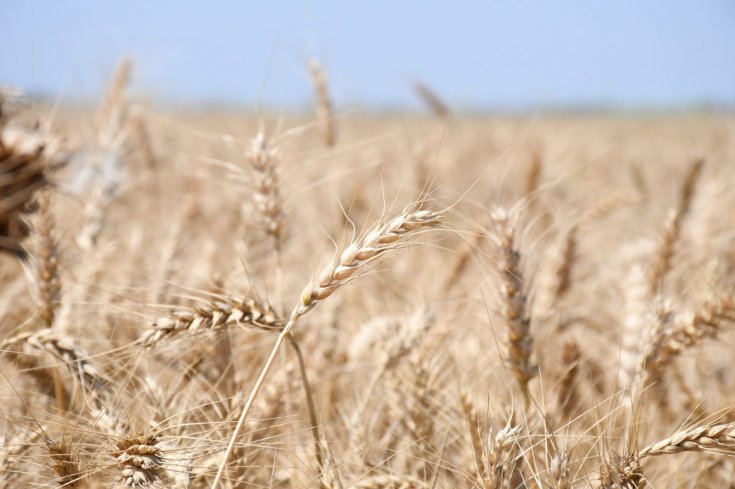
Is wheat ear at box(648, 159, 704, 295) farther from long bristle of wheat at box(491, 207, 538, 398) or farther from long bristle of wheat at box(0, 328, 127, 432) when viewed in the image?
long bristle of wheat at box(0, 328, 127, 432)

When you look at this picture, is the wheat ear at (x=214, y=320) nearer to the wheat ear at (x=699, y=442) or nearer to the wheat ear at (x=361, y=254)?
the wheat ear at (x=361, y=254)

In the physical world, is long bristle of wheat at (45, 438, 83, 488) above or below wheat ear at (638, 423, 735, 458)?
below

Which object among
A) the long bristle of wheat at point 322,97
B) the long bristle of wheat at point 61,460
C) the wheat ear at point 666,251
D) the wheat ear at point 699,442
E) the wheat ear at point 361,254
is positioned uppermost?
the long bristle of wheat at point 322,97

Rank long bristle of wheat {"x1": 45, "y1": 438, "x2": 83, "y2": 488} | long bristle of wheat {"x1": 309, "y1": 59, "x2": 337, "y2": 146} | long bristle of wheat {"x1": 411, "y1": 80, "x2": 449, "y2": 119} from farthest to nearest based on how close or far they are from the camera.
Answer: long bristle of wheat {"x1": 411, "y1": 80, "x2": 449, "y2": 119}, long bristle of wheat {"x1": 309, "y1": 59, "x2": 337, "y2": 146}, long bristle of wheat {"x1": 45, "y1": 438, "x2": 83, "y2": 488}

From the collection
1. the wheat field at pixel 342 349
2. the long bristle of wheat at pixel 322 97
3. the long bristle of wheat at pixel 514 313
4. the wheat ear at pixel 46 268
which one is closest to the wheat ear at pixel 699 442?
the wheat field at pixel 342 349

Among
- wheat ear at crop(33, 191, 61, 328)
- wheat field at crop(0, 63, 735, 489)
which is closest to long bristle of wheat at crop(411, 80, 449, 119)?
wheat field at crop(0, 63, 735, 489)

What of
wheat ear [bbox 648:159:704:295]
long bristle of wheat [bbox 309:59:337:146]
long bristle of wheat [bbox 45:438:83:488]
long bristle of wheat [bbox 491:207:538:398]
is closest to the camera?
long bristle of wheat [bbox 45:438:83:488]

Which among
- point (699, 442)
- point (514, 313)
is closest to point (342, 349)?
point (514, 313)

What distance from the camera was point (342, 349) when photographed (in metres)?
2.34

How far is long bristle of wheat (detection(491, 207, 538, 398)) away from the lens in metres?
1.46

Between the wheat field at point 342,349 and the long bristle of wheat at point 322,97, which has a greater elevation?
the long bristle of wheat at point 322,97

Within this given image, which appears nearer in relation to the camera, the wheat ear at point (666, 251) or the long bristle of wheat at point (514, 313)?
the long bristle of wheat at point (514, 313)

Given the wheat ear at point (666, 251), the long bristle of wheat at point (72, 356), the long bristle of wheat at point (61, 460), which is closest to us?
the long bristle of wheat at point (61, 460)

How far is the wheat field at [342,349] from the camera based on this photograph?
1.15 meters
